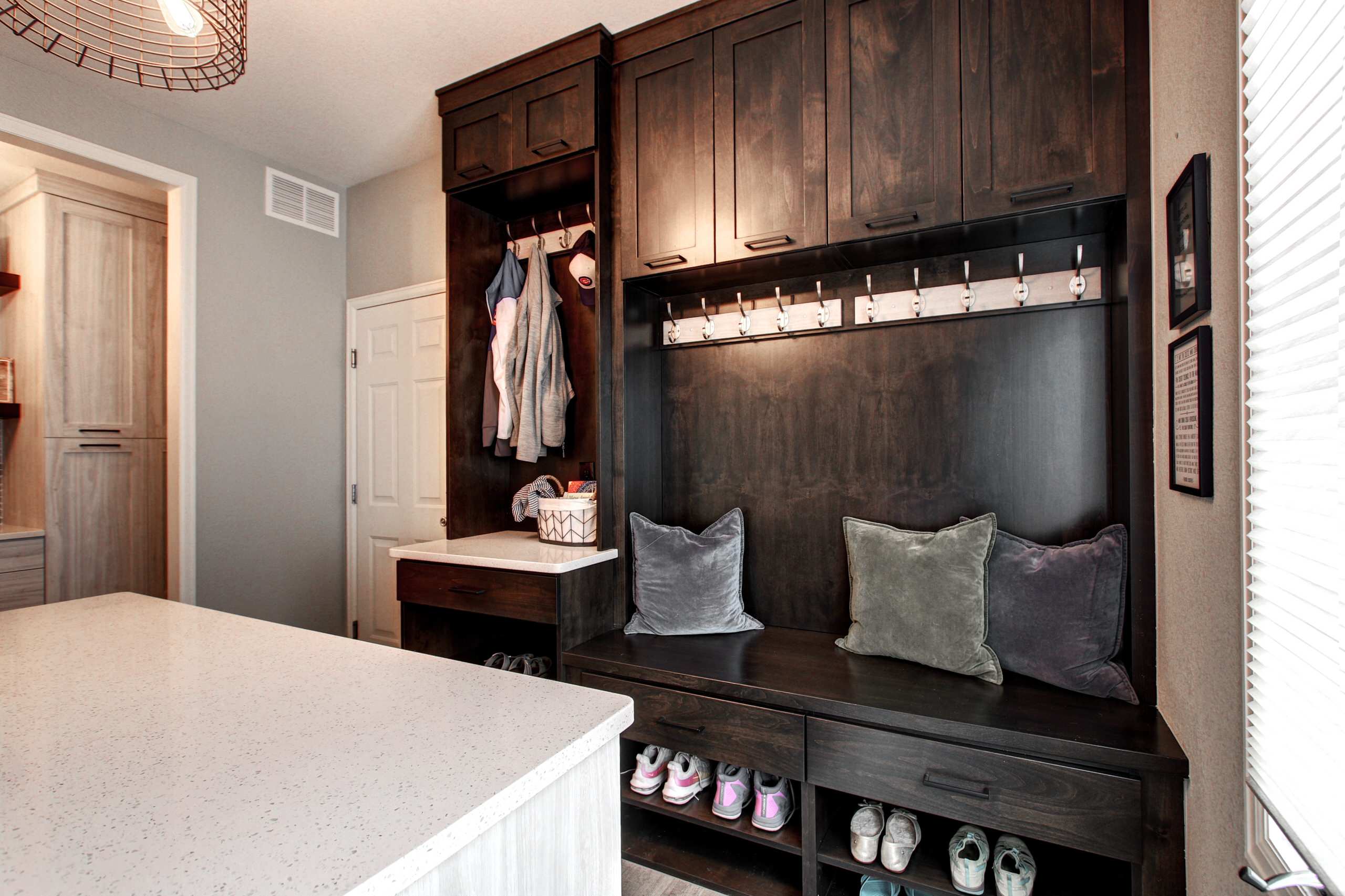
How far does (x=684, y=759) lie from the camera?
1900 millimetres

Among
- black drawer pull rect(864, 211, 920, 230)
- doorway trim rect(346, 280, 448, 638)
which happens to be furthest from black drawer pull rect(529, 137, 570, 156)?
doorway trim rect(346, 280, 448, 638)

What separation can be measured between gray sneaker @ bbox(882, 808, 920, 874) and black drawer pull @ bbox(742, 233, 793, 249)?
164 centimetres

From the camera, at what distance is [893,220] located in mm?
1741

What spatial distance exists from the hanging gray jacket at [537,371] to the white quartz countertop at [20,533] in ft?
7.71

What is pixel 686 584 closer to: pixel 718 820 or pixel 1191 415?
pixel 718 820

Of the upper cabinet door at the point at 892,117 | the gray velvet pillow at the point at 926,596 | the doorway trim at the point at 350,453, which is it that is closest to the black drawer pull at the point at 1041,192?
the upper cabinet door at the point at 892,117

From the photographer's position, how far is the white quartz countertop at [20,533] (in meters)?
2.79

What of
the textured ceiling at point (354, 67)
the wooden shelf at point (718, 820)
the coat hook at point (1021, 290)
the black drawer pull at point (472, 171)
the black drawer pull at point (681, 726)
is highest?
the textured ceiling at point (354, 67)

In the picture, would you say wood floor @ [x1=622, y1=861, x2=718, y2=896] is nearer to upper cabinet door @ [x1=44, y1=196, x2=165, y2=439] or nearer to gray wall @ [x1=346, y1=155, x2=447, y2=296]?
gray wall @ [x1=346, y1=155, x2=447, y2=296]

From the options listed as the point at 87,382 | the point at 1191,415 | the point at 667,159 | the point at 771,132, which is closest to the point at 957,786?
the point at 1191,415

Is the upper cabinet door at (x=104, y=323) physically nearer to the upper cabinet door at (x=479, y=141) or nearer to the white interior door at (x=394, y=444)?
Answer: the white interior door at (x=394, y=444)

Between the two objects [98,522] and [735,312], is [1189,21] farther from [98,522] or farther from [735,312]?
[98,522]

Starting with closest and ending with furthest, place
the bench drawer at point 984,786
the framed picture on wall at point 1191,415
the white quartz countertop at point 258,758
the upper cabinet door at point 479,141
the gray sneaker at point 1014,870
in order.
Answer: the white quartz countertop at point 258,758
the framed picture on wall at point 1191,415
the bench drawer at point 984,786
the gray sneaker at point 1014,870
the upper cabinet door at point 479,141

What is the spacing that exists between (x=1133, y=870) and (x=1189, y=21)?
5.54 feet
